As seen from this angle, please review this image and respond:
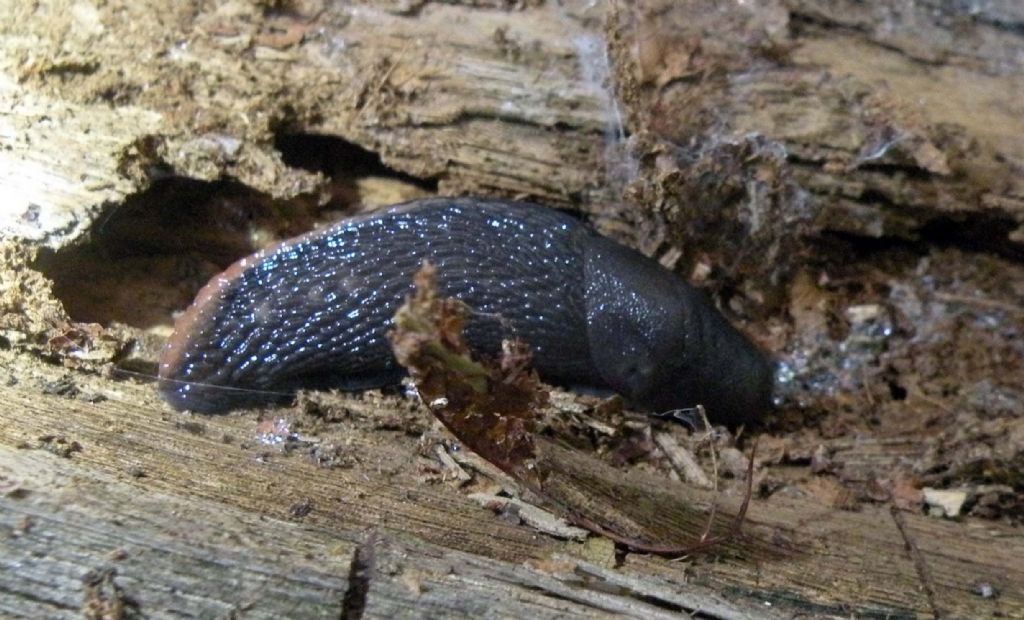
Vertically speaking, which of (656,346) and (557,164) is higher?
(557,164)

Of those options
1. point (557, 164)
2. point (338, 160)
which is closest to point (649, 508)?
point (557, 164)

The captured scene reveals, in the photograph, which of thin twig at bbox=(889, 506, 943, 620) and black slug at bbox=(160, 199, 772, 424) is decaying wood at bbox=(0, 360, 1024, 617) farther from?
black slug at bbox=(160, 199, 772, 424)

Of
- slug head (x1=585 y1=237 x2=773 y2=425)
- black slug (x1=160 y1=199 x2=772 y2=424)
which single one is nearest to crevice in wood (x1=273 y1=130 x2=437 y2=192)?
black slug (x1=160 y1=199 x2=772 y2=424)

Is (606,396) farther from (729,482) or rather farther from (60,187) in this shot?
(60,187)

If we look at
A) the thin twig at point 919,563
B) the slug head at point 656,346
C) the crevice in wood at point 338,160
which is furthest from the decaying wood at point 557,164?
the slug head at point 656,346

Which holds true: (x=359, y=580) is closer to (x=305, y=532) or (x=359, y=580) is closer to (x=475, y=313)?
(x=305, y=532)
